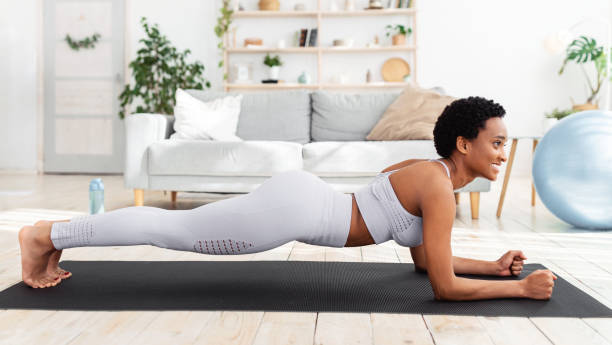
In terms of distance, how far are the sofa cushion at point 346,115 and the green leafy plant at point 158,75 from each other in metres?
2.23

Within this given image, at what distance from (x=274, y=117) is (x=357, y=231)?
2426 mm

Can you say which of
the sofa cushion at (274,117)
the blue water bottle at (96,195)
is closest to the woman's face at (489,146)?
the blue water bottle at (96,195)

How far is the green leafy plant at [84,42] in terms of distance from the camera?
602 centimetres

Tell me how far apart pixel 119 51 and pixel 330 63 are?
2.40 m

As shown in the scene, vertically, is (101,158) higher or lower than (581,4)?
lower

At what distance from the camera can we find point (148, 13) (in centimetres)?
604

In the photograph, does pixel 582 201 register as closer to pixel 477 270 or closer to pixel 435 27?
pixel 477 270

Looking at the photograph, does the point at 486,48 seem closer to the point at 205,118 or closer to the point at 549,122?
the point at 549,122

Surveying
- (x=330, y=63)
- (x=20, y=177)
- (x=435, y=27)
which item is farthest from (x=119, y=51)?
(x=435, y=27)

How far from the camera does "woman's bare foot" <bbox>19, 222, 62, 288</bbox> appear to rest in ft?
4.81

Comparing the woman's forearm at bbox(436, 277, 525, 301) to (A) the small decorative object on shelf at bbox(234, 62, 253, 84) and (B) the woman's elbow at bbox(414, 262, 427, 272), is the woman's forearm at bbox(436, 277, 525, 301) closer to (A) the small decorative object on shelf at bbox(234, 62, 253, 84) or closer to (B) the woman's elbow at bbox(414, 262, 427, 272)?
(B) the woman's elbow at bbox(414, 262, 427, 272)

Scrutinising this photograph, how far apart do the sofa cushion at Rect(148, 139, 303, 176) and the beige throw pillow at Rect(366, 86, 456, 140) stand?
73cm

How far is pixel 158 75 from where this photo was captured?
5.69m

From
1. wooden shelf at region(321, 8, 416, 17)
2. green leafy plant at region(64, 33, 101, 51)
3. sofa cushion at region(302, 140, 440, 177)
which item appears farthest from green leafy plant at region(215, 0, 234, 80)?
sofa cushion at region(302, 140, 440, 177)
